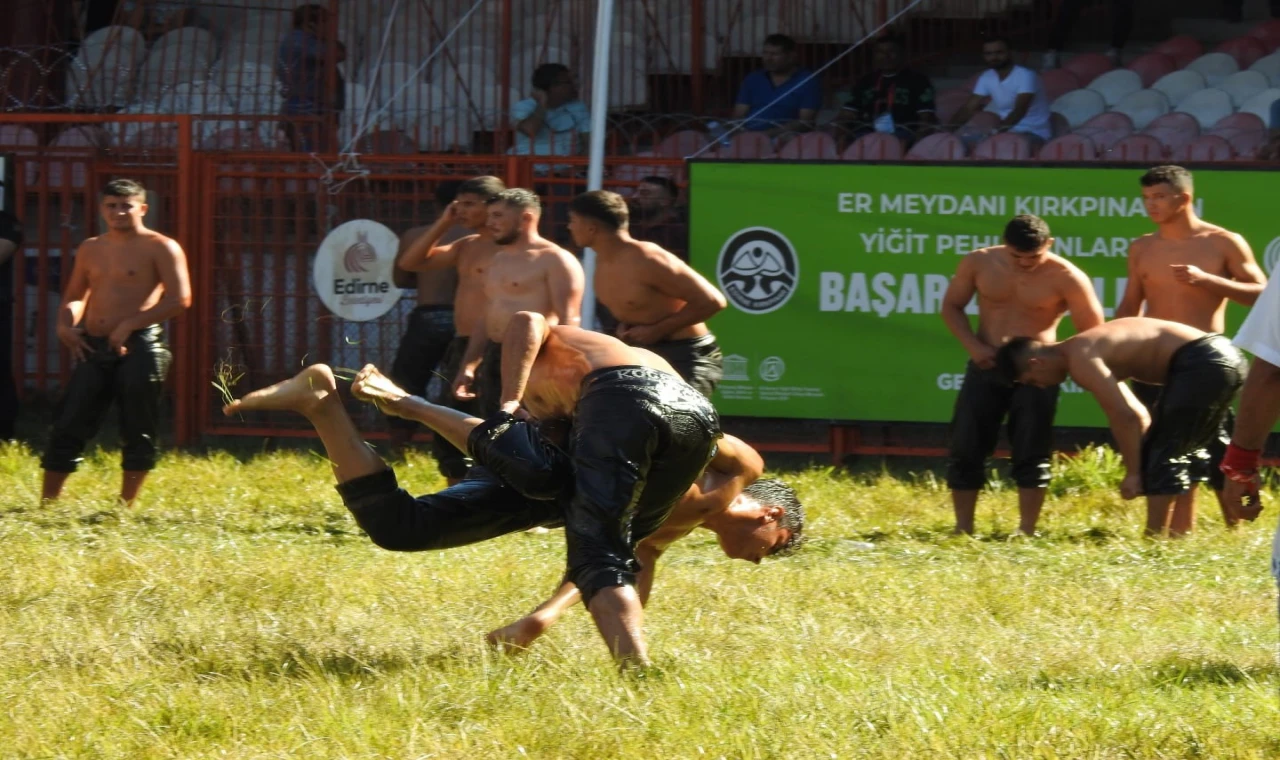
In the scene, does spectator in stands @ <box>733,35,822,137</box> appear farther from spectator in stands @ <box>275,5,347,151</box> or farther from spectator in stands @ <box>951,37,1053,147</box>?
spectator in stands @ <box>275,5,347,151</box>

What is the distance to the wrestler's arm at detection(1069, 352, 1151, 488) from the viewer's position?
24.6 ft

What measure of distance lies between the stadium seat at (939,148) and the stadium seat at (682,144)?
1575 millimetres

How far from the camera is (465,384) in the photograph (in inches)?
319

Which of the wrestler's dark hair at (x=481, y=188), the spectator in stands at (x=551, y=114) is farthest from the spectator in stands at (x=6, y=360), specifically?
the wrestler's dark hair at (x=481, y=188)

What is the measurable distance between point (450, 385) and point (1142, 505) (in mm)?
3581

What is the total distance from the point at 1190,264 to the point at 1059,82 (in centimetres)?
558

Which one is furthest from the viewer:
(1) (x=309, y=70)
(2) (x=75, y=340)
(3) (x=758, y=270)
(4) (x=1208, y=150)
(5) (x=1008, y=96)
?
(1) (x=309, y=70)

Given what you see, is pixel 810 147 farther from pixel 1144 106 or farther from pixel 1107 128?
pixel 1144 106

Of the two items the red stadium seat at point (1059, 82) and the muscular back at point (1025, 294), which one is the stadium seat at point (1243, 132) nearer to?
the red stadium seat at point (1059, 82)

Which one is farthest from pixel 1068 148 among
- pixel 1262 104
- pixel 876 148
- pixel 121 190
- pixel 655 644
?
pixel 655 644

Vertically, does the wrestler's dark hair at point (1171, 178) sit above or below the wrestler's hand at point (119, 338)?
above

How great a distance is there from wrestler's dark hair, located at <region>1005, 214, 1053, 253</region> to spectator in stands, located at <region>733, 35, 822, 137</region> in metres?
4.88

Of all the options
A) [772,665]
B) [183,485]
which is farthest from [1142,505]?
[183,485]

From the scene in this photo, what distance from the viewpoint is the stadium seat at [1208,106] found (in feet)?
41.0
